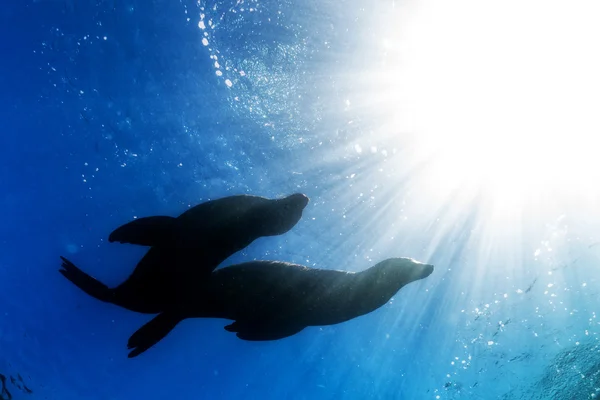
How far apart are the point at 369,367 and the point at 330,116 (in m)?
13.2

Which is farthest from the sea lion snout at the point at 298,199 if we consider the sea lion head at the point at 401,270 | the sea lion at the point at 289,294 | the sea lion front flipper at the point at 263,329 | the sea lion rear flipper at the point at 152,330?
the sea lion rear flipper at the point at 152,330

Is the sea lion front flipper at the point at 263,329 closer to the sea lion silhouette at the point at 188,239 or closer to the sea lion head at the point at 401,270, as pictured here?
the sea lion silhouette at the point at 188,239

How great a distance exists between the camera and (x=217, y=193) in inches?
447

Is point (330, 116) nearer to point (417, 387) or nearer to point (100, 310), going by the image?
point (100, 310)

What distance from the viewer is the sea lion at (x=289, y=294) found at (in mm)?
4434

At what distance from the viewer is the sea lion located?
175 inches

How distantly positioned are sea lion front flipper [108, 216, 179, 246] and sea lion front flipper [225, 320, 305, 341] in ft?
5.08

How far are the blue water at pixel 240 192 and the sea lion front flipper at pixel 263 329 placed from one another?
638 cm

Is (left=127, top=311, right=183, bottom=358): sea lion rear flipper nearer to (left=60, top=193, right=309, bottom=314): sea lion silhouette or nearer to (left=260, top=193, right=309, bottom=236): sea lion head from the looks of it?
(left=60, top=193, right=309, bottom=314): sea lion silhouette

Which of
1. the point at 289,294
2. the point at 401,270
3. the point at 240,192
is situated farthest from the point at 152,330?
the point at 240,192

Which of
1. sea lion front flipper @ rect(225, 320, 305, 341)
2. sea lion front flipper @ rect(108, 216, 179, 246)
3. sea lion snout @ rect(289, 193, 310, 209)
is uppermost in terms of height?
sea lion front flipper @ rect(108, 216, 179, 246)

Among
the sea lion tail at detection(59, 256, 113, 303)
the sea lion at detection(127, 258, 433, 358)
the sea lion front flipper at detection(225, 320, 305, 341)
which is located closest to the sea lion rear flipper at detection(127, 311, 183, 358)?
the sea lion at detection(127, 258, 433, 358)

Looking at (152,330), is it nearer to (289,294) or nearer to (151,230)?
(151,230)

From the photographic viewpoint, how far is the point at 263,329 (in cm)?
496
